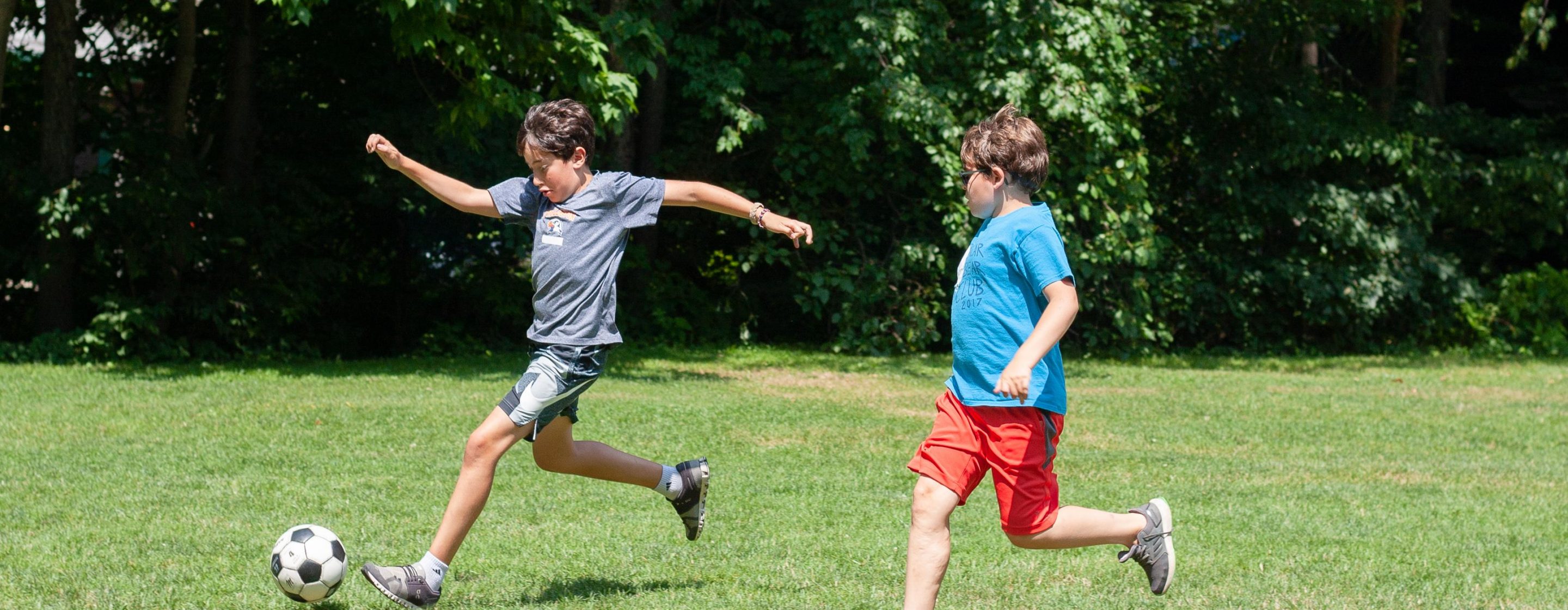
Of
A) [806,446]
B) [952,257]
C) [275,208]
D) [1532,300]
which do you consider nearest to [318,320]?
[275,208]

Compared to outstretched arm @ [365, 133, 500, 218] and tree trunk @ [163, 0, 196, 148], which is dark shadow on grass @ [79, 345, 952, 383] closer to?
tree trunk @ [163, 0, 196, 148]

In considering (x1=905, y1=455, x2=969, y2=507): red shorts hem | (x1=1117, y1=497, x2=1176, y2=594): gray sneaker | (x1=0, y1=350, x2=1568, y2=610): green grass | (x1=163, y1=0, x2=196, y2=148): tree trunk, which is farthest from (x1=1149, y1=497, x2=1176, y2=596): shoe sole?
(x1=163, y1=0, x2=196, y2=148): tree trunk

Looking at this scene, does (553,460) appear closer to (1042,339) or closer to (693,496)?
(693,496)

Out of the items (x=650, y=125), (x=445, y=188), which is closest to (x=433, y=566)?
(x=445, y=188)

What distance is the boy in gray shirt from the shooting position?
4.48m

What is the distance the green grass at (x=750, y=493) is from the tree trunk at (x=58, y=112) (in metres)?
1.64

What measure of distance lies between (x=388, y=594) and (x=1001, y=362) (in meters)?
2.01

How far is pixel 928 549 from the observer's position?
390 centimetres

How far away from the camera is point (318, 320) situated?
47.8 feet

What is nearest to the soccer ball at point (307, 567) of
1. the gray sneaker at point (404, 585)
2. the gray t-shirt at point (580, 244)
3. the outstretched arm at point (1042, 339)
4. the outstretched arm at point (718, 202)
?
the gray sneaker at point (404, 585)

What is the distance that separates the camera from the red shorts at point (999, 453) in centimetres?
395

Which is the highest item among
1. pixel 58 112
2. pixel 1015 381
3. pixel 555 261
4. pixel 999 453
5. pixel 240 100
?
pixel 240 100

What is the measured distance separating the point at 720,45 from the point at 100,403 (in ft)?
25.9

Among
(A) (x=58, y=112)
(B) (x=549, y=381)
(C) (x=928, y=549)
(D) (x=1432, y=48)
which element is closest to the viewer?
(C) (x=928, y=549)
